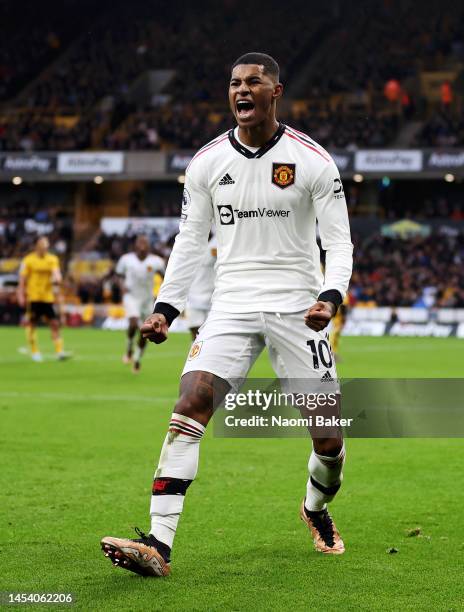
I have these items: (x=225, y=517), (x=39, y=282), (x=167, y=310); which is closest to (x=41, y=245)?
(x=39, y=282)

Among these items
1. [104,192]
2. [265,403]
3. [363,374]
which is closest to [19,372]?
[363,374]

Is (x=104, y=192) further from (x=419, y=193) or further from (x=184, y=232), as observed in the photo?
(x=184, y=232)

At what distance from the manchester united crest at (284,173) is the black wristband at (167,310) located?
2.76 feet

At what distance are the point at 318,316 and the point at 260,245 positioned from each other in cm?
61

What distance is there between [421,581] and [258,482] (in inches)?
122

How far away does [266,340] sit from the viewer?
568 centimetres

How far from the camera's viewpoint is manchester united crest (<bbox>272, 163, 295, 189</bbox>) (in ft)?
18.4

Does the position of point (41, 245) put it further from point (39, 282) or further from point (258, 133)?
point (258, 133)

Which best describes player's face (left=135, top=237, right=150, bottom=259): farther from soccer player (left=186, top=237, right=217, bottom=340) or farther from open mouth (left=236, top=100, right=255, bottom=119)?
open mouth (left=236, top=100, right=255, bottom=119)

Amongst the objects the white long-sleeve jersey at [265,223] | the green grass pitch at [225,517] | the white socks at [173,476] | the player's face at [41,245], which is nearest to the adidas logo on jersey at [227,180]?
the white long-sleeve jersey at [265,223]

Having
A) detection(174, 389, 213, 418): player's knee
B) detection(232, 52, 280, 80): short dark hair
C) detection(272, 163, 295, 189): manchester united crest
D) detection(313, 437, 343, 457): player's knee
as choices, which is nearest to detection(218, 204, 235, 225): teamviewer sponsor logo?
detection(272, 163, 295, 189): manchester united crest

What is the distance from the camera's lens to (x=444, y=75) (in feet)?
157

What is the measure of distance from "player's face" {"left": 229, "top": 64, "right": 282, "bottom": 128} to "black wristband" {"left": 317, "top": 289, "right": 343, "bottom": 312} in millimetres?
937

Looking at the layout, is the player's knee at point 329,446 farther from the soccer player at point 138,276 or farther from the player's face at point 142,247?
the player's face at point 142,247
